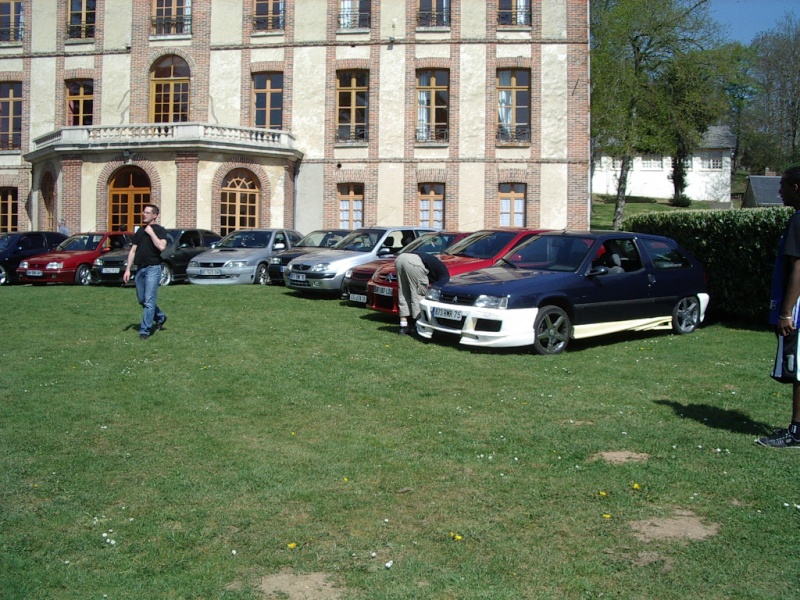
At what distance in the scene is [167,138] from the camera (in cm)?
3016

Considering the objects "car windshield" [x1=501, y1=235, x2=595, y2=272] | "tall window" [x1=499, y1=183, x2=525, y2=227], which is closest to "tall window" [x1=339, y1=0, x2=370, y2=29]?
"tall window" [x1=499, y1=183, x2=525, y2=227]

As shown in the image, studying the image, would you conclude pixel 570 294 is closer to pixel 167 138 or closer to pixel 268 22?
pixel 167 138

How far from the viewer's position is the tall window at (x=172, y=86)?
33375 mm

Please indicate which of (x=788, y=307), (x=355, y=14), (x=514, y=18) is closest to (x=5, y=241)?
(x=355, y=14)

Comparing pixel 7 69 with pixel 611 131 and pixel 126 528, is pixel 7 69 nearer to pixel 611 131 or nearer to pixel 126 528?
pixel 611 131

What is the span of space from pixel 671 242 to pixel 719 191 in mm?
58489

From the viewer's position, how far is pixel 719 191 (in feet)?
222

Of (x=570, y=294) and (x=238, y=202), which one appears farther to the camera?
(x=238, y=202)

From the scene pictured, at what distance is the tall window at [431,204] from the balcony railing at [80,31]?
15.0 meters

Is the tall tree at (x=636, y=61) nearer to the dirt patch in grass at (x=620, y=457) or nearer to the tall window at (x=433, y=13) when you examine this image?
the tall window at (x=433, y=13)

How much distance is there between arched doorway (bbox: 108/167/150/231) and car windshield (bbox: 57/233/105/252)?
7.23 m

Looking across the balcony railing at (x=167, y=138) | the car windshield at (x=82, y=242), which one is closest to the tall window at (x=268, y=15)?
the balcony railing at (x=167, y=138)

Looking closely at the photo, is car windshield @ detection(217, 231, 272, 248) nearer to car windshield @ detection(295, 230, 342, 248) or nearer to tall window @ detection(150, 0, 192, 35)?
car windshield @ detection(295, 230, 342, 248)

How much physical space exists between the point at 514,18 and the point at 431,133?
533 centimetres
